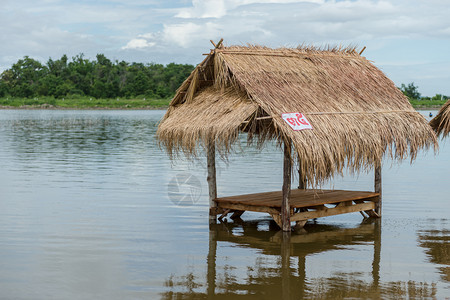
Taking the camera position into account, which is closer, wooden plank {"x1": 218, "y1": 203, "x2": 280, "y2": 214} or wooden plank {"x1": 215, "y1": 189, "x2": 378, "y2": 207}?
wooden plank {"x1": 218, "y1": 203, "x2": 280, "y2": 214}

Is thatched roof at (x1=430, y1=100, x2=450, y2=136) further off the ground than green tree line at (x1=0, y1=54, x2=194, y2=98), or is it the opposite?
green tree line at (x1=0, y1=54, x2=194, y2=98)

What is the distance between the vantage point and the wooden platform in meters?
10.0

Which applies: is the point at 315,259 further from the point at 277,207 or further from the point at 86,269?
the point at 86,269

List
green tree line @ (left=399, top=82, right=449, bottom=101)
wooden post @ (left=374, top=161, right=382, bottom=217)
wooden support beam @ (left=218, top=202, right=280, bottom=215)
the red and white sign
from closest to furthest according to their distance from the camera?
the red and white sign, wooden support beam @ (left=218, top=202, right=280, bottom=215), wooden post @ (left=374, top=161, right=382, bottom=217), green tree line @ (left=399, top=82, right=449, bottom=101)

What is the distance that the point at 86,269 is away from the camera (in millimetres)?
7992

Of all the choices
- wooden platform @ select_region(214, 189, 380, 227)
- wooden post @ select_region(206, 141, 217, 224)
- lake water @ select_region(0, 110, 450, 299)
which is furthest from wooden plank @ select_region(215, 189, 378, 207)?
lake water @ select_region(0, 110, 450, 299)

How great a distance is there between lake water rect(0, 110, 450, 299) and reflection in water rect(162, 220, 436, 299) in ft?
0.05

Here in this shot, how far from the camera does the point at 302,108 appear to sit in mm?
9648

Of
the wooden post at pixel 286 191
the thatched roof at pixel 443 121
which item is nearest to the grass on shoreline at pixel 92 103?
the thatched roof at pixel 443 121

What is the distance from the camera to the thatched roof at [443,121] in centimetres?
1112

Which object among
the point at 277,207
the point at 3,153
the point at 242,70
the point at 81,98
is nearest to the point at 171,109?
the point at 242,70

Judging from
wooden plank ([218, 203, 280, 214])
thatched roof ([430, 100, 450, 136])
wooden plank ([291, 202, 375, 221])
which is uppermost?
thatched roof ([430, 100, 450, 136])

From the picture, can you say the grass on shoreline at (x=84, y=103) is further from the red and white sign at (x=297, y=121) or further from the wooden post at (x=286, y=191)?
the red and white sign at (x=297, y=121)

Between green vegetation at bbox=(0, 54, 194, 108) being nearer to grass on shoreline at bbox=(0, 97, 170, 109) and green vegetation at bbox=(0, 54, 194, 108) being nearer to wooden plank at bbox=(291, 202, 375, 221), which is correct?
grass on shoreline at bbox=(0, 97, 170, 109)
